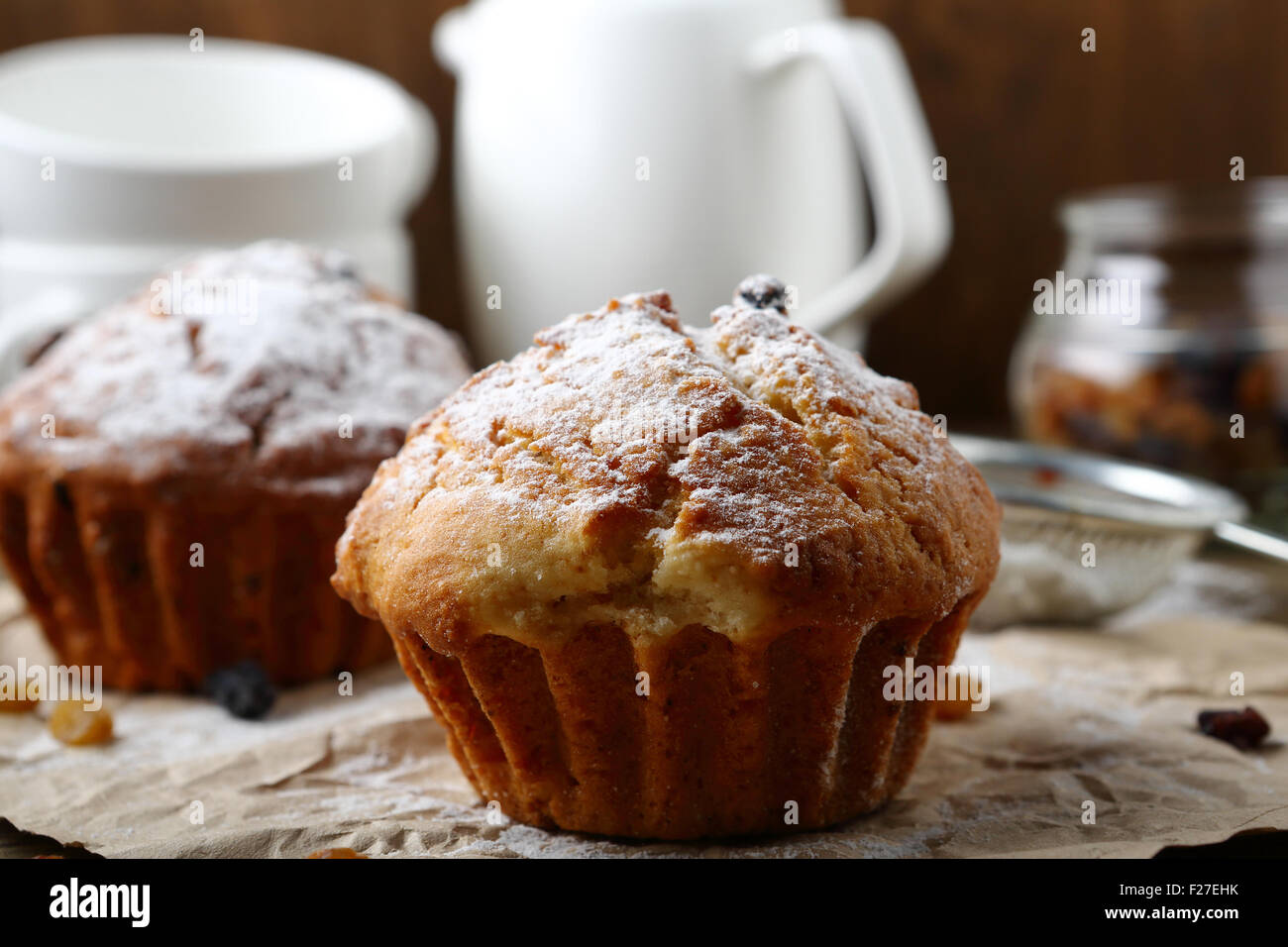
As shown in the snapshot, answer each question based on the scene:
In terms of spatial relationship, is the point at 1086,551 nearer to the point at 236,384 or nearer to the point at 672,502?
the point at 672,502

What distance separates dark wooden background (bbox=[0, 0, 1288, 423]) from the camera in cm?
333

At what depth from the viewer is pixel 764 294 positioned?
1586mm

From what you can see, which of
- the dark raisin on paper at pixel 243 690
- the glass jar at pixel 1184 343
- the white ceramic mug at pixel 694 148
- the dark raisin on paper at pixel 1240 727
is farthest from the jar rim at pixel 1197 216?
the dark raisin on paper at pixel 243 690

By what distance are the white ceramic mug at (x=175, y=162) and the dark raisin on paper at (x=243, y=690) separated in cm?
90

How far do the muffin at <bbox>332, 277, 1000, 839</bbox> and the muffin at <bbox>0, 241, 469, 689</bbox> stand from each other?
1.57 ft

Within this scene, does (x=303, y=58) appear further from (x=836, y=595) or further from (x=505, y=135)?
(x=836, y=595)

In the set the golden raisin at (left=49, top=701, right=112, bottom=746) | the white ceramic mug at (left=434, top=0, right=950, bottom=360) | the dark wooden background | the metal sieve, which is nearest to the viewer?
the golden raisin at (left=49, top=701, right=112, bottom=746)

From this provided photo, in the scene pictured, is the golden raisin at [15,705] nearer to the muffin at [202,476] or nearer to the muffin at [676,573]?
the muffin at [202,476]

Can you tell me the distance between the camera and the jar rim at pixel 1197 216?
9.14 feet

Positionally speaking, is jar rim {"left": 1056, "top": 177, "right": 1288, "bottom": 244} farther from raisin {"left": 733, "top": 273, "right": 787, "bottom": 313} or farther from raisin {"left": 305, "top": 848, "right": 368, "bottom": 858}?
raisin {"left": 305, "top": 848, "right": 368, "bottom": 858}

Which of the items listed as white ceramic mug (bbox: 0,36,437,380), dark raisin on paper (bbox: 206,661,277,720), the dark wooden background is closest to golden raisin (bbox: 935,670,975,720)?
dark raisin on paper (bbox: 206,661,277,720)

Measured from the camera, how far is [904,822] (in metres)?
1.44
